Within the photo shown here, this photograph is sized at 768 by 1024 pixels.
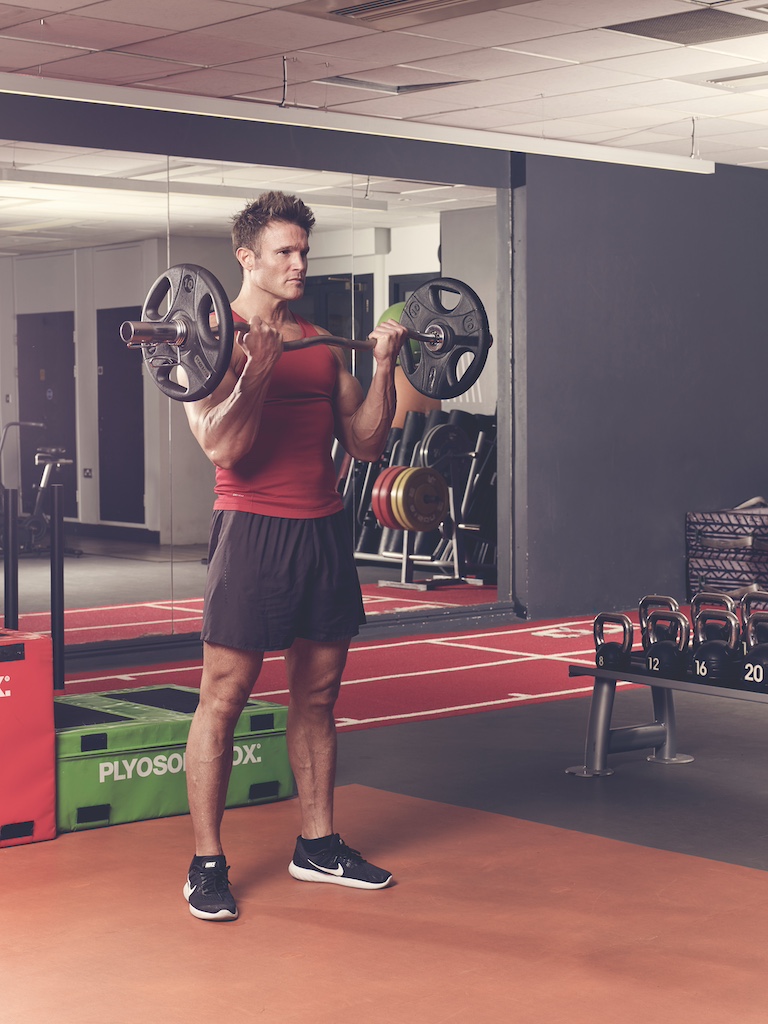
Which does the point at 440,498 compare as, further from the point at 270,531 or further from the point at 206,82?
the point at 270,531

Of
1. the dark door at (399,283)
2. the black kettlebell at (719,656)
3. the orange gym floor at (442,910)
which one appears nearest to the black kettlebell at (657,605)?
the black kettlebell at (719,656)

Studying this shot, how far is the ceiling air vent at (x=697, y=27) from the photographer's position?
5746 millimetres

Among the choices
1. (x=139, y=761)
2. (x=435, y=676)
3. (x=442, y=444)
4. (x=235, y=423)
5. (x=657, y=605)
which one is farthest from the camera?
(x=442, y=444)

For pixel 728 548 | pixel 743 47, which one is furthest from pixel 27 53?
pixel 728 548

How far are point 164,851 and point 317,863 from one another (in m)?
0.50

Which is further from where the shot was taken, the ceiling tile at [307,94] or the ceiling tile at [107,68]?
the ceiling tile at [307,94]

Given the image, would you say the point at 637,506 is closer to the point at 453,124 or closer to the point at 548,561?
the point at 548,561

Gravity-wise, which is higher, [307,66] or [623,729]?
[307,66]

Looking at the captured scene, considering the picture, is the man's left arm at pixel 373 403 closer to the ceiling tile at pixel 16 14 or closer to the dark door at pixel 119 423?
the ceiling tile at pixel 16 14

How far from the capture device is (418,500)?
857 centimetres

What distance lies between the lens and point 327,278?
7.74 m

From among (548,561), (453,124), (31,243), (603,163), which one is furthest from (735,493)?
(31,243)

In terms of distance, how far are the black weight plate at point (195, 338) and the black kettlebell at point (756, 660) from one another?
6.23 feet

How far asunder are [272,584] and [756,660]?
1.56m
